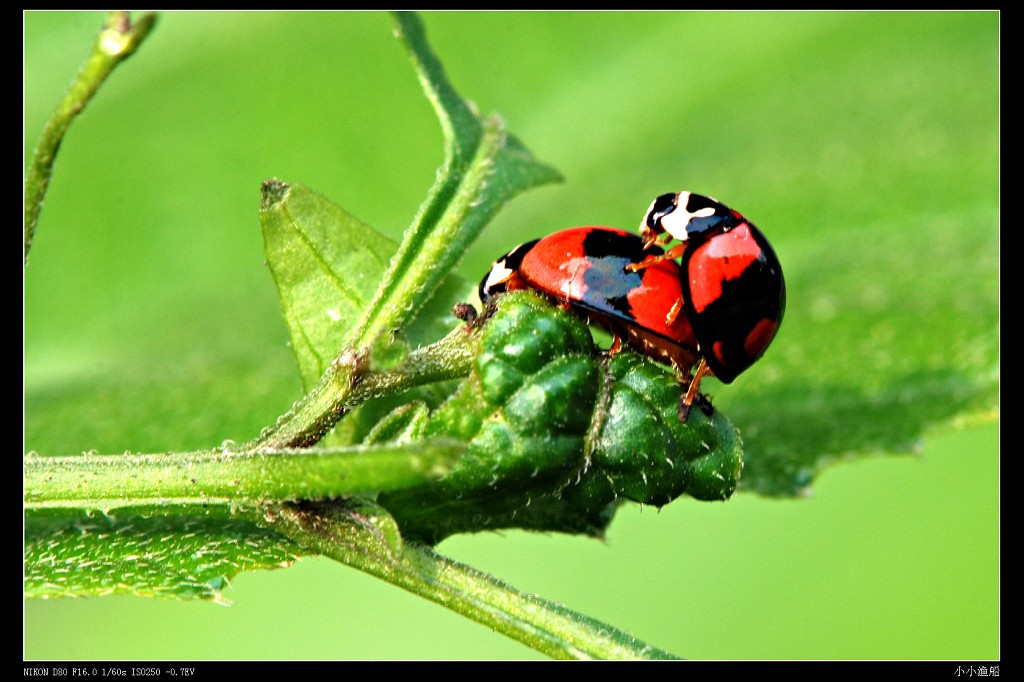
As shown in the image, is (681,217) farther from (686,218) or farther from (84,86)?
(84,86)

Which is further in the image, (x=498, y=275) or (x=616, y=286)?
(x=498, y=275)

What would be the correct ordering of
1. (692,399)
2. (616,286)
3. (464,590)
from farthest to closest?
1. (616,286)
2. (692,399)
3. (464,590)

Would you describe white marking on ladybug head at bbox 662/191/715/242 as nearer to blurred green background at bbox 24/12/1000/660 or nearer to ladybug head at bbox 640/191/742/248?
ladybug head at bbox 640/191/742/248

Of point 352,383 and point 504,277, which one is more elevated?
point 504,277

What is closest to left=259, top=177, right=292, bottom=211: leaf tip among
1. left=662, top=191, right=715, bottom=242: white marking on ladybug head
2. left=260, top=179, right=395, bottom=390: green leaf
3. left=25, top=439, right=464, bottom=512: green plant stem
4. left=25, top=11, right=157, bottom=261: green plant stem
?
left=260, top=179, right=395, bottom=390: green leaf

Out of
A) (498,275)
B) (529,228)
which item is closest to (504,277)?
(498,275)
